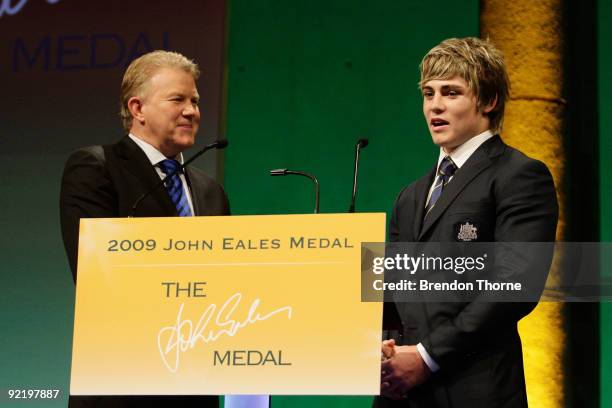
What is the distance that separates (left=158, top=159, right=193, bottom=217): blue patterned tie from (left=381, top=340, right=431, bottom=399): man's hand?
79 cm

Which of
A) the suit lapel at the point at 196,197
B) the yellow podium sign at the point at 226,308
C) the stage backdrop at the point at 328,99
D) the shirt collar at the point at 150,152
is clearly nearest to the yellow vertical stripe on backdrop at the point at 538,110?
the stage backdrop at the point at 328,99

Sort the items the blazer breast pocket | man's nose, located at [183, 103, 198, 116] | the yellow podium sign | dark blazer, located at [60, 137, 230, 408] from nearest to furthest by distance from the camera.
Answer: the yellow podium sign, the blazer breast pocket, dark blazer, located at [60, 137, 230, 408], man's nose, located at [183, 103, 198, 116]

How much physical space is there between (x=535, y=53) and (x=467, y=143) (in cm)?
175

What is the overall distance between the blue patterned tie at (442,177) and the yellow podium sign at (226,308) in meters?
0.47

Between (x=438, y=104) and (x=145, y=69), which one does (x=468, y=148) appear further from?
(x=145, y=69)

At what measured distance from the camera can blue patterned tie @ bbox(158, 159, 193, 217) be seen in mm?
2770

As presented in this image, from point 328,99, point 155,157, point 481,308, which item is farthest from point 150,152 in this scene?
point 328,99

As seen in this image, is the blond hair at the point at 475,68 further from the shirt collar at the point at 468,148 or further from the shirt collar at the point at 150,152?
the shirt collar at the point at 150,152

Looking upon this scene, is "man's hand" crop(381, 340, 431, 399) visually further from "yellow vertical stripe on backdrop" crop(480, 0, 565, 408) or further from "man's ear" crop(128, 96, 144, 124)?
"yellow vertical stripe on backdrop" crop(480, 0, 565, 408)

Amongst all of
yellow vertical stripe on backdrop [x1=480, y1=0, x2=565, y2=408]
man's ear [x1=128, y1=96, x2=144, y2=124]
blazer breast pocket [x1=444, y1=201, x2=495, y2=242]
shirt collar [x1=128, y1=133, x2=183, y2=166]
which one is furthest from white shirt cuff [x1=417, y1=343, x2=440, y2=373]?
yellow vertical stripe on backdrop [x1=480, y1=0, x2=565, y2=408]

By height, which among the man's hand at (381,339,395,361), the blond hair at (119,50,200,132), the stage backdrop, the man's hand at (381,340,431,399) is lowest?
the man's hand at (381,340,431,399)

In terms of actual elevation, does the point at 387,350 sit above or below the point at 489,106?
below

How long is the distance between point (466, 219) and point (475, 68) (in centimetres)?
41

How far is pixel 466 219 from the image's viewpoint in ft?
7.75
